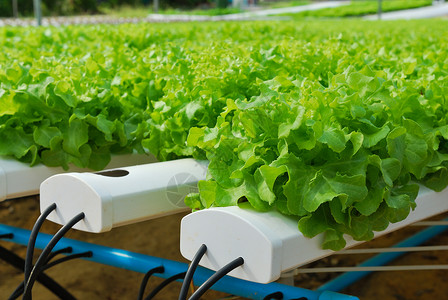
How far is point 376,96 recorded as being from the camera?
5.74 feet

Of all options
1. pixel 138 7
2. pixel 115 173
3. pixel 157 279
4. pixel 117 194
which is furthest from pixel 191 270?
pixel 138 7

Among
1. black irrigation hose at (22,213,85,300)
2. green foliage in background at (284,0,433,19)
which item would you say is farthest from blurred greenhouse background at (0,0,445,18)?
black irrigation hose at (22,213,85,300)

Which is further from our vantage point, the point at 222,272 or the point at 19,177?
the point at 19,177

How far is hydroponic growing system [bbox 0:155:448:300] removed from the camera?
139 cm

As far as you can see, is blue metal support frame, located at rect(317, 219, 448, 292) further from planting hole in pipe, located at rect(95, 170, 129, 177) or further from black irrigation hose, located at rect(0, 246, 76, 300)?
planting hole in pipe, located at rect(95, 170, 129, 177)

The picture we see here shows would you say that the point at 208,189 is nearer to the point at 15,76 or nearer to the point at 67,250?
the point at 67,250

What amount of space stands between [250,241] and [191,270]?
159 millimetres

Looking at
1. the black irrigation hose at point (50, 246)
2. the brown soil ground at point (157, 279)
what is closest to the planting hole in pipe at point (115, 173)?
the black irrigation hose at point (50, 246)

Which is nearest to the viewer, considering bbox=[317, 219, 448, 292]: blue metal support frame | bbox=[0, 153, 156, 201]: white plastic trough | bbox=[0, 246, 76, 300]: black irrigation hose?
bbox=[0, 153, 156, 201]: white plastic trough

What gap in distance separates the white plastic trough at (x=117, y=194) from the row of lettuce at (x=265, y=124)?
0.14 meters

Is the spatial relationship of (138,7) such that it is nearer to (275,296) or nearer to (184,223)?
→ (275,296)

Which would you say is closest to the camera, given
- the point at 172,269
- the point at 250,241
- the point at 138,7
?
the point at 250,241

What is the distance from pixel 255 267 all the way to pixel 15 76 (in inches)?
53.4

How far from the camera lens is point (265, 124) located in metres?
1.59
